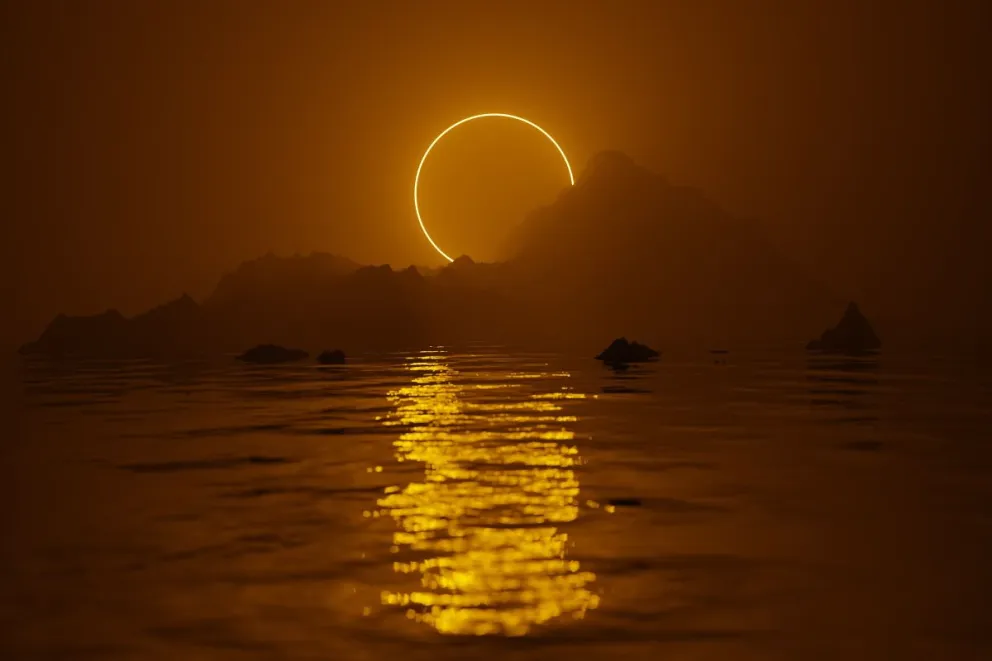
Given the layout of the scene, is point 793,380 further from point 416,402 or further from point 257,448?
point 257,448

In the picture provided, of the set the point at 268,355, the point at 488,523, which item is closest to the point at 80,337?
the point at 268,355

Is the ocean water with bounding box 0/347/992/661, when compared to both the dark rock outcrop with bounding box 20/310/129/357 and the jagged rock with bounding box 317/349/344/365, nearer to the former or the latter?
the jagged rock with bounding box 317/349/344/365

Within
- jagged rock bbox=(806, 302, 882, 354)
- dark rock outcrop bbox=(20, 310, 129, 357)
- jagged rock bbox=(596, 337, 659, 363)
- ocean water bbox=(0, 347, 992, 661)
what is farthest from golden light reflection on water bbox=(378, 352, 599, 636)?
dark rock outcrop bbox=(20, 310, 129, 357)

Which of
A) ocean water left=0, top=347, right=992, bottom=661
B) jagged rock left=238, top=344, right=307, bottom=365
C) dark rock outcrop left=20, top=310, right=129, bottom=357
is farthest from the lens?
dark rock outcrop left=20, top=310, right=129, bottom=357

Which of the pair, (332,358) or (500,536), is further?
(332,358)

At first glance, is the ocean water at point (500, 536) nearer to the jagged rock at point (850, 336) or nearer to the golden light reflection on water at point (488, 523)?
the golden light reflection on water at point (488, 523)

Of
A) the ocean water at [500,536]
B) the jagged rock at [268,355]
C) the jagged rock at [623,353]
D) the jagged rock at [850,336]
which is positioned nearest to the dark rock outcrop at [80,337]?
the jagged rock at [268,355]

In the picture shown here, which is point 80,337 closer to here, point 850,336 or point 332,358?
point 332,358
